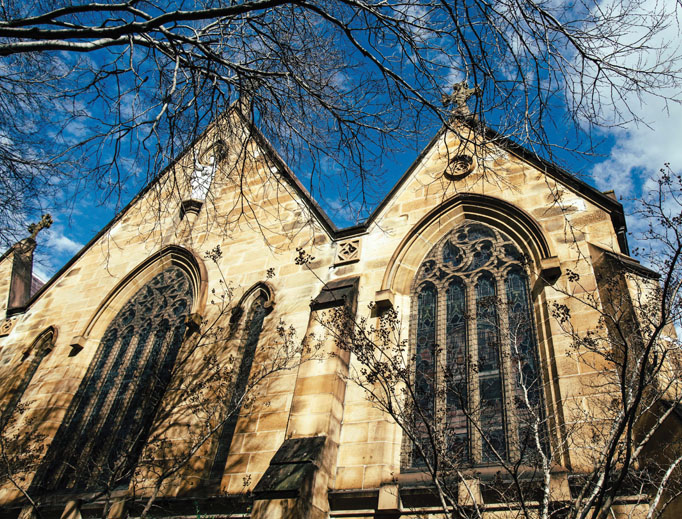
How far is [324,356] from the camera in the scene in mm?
7766

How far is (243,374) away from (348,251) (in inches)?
→ 103

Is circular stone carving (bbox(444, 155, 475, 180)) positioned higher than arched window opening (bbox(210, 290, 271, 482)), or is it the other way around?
circular stone carving (bbox(444, 155, 475, 180))

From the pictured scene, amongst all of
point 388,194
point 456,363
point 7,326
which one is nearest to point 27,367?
point 7,326

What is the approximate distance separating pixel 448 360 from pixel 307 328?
6.72 feet

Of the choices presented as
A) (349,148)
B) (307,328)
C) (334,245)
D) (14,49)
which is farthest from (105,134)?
(334,245)

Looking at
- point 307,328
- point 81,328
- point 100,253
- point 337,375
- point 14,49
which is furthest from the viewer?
point 100,253

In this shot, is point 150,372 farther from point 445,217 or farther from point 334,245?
point 445,217

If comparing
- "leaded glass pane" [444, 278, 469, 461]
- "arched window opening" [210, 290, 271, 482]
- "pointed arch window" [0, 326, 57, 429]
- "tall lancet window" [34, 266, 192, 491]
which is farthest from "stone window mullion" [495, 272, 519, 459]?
"pointed arch window" [0, 326, 57, 429]

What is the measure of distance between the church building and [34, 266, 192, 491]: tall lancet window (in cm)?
4

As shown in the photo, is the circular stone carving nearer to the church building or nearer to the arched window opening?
the church building

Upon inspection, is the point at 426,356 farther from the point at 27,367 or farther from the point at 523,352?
the point at 27,367

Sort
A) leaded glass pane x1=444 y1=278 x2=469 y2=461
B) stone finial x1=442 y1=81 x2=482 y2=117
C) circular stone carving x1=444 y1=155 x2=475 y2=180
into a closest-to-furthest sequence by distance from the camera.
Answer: stone finial x1=442 y1=81 x2=482 y2=117
leaded glass pane x1=444 y1=278 x2=469 y2=461
circular stone carving x1=444 y1=155 x2=475 y2=180

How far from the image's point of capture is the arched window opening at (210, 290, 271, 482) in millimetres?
8070

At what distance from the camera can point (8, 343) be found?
12.4 metres
